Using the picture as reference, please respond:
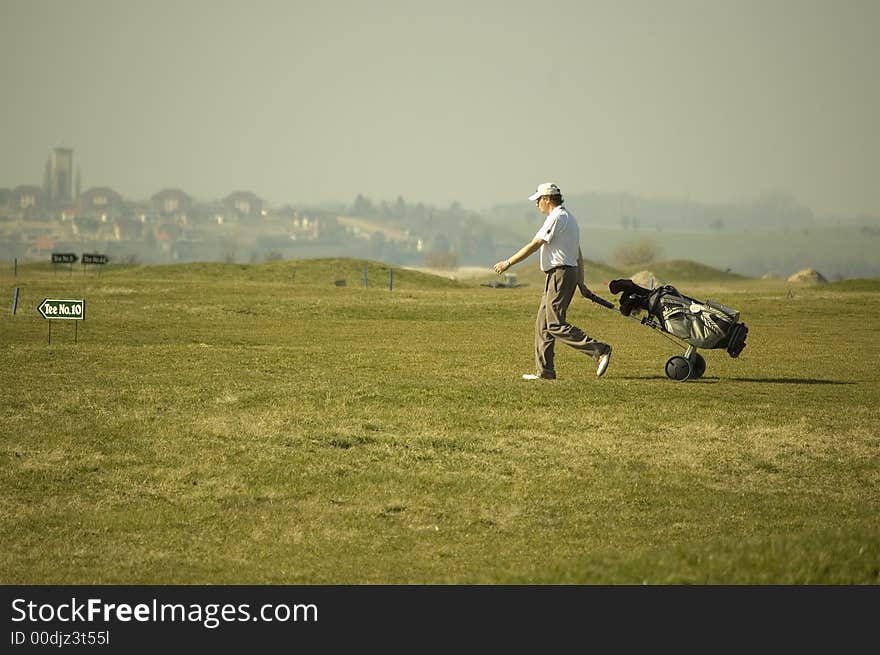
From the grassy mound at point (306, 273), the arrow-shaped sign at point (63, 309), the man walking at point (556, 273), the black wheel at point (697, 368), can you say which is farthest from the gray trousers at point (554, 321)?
the grassy mound at point (306, 273)

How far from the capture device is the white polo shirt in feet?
61.2

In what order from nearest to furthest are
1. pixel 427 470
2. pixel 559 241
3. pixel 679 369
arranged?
pixel 427 470
pixel 559 241
pixel 679 369

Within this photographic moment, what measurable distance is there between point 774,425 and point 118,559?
846cm

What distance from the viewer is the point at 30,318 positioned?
111ft

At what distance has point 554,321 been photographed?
61.9ft

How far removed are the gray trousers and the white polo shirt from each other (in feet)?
0.48

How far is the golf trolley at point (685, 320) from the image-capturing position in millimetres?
19047

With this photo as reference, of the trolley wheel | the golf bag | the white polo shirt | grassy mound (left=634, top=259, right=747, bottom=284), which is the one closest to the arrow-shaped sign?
the white polo shirt

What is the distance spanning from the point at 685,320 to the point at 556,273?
2.04 m

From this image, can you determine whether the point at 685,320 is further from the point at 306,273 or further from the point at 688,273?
the point at 688,273

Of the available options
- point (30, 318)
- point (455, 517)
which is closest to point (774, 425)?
point (455, 517)

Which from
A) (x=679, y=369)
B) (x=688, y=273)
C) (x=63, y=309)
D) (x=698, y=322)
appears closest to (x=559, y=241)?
(x=698, y=322)

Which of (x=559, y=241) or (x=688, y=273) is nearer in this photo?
(x=559, y=241)

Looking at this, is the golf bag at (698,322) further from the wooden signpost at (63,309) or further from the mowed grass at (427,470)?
the wooden signpost at (63,309)
